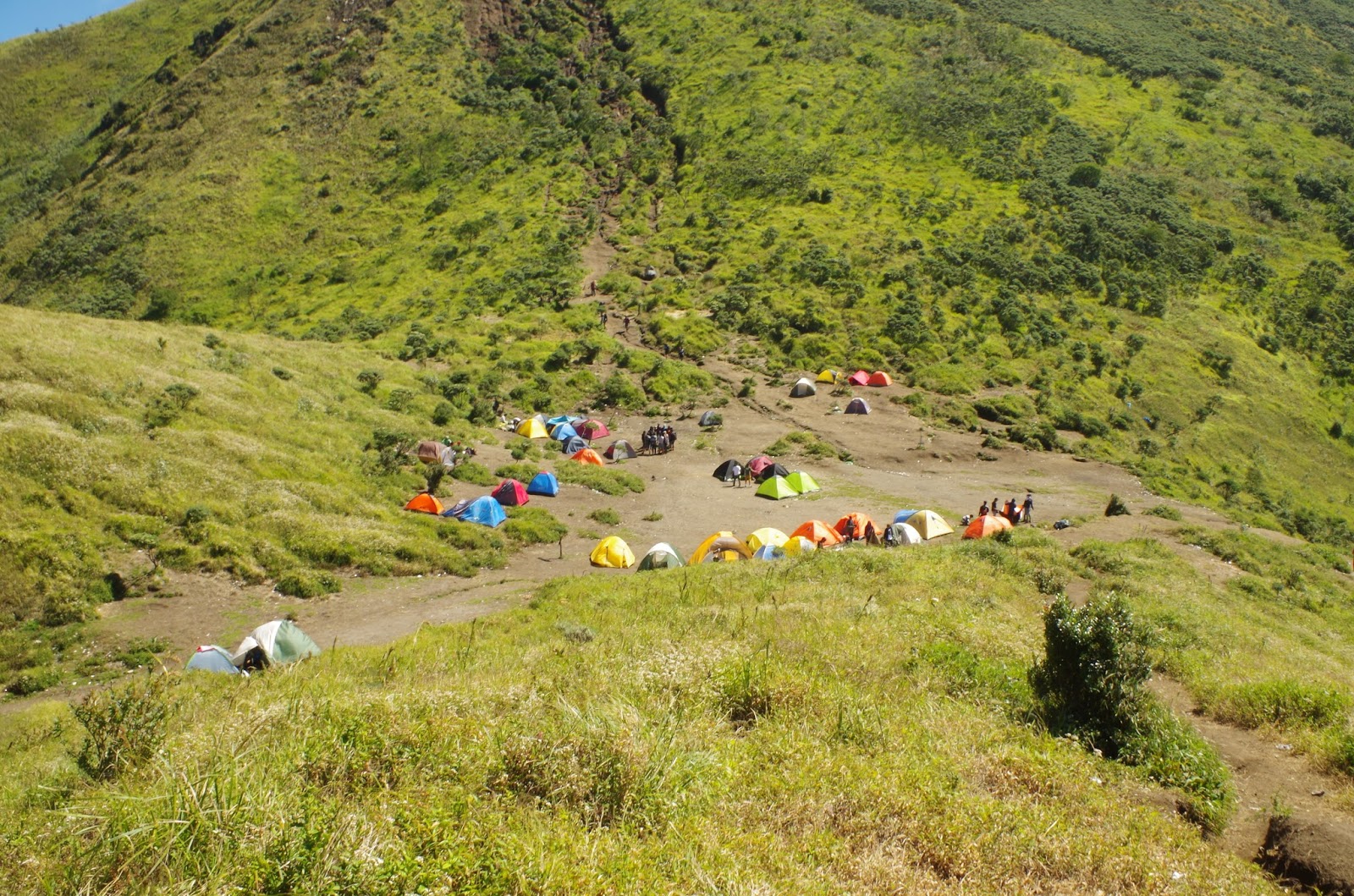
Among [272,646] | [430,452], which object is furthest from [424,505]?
[272,646]

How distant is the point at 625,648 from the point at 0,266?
295ft

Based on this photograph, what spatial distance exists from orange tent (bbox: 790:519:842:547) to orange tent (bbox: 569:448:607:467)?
12.2 m

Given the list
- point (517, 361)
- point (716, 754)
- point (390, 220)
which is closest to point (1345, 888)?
point (716, 754)

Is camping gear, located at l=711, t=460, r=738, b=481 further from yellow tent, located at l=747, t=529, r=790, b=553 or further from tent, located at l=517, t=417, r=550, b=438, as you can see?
yellow tent, located at l=747, t=529, r=790, b=553

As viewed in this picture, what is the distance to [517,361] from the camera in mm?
45531

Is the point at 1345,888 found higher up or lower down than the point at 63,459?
higher up

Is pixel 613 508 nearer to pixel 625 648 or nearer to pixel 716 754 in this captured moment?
pixel 625 648

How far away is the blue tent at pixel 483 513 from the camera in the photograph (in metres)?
24.7

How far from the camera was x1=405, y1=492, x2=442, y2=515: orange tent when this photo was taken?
25.0 m

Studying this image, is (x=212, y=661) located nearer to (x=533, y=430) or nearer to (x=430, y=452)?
(x=430, y=452)

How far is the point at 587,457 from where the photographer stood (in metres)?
34.1

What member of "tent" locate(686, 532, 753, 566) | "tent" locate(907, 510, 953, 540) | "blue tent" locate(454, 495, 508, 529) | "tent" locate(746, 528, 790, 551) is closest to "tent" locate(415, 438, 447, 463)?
"blue tent" locate(454, 495, 508, 529)

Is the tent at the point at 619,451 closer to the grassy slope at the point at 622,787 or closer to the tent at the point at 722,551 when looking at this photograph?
the tent at the point at 722,551

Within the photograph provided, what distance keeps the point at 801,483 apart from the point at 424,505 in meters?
14.4
